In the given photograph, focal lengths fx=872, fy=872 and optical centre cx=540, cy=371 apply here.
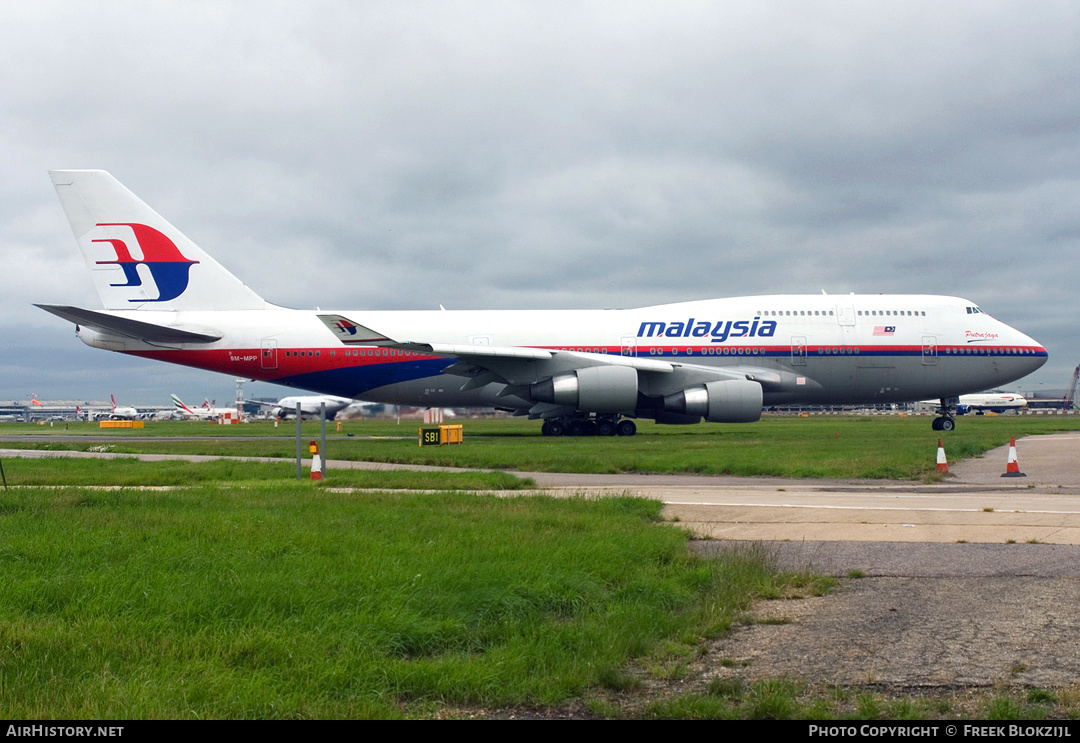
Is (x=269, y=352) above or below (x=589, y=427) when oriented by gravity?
above

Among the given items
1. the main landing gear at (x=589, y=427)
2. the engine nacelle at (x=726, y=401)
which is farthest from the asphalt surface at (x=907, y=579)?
the main landing gear at (x=589, y=427)

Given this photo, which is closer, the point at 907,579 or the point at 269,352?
the point at 907,579

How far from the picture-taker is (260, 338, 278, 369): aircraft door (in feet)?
93.8

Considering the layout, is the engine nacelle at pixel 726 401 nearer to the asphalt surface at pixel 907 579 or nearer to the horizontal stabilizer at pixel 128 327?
the asphalt surface at pixel 907 579

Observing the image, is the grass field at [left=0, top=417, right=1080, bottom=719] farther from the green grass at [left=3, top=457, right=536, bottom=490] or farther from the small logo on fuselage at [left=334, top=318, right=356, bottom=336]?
the small logo on fuselage at [left=334, top=318, right=356, bottom=336]

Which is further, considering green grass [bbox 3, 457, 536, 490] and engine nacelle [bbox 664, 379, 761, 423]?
engine nacelle [bbox 664, 379, 761, 423]

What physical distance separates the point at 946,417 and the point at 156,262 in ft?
90.5

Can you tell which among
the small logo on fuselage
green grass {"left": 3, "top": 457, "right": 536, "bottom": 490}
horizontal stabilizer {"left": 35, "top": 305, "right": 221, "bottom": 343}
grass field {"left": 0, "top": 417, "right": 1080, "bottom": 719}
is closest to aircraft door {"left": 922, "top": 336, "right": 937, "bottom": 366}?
the small logo on fuselage

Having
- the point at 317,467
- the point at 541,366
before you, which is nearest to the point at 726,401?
the point at 541,366

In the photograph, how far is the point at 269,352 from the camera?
28625 millimetres

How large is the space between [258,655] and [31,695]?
0.98 metres

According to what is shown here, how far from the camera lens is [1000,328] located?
30.3 meters

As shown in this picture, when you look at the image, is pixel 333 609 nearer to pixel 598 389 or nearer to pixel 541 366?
pixel 598 389

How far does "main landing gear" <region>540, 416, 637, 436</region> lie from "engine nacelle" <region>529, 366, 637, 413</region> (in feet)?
7.44
